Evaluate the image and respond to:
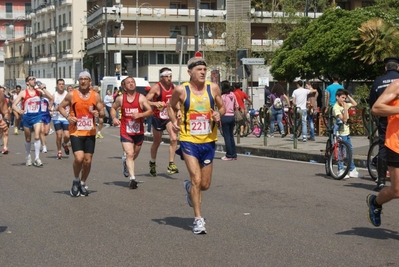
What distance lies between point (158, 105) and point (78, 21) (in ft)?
251

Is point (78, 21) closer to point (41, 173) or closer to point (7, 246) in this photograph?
point (41, 173)

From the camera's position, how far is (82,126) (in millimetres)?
12805

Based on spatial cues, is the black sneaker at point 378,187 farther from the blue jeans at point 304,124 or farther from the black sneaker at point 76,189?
the blue jeans at point 304,124

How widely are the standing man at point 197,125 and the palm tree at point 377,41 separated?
18348 millimetres

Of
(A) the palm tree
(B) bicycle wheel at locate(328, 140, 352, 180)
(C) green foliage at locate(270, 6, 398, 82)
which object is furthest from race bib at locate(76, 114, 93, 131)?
(C) green foliage at locate(270, 6, 398, 82)

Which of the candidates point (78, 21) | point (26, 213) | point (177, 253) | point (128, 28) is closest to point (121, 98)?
point (26, 213)

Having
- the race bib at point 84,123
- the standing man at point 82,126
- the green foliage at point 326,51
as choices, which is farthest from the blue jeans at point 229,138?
the green foliage at point 326,51

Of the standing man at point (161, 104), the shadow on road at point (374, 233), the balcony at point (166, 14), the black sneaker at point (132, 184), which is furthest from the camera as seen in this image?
the balcony at point (166, 14)

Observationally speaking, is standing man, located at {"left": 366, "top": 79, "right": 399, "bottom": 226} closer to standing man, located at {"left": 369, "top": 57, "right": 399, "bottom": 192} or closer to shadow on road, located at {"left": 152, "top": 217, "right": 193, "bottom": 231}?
standing man, located at {"left": 369, "top": 57, "right": 399, "bottom": 192}

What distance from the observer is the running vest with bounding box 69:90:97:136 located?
503 inches

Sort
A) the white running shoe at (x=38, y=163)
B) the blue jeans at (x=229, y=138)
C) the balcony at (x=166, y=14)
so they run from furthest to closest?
Answer: 1. the balcony at (x=166, y=14)
2. the blue jeans at (x=229, y=138)
3. the white running shoe at (x=38, y=163)

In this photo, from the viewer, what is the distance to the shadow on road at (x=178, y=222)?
9703mm

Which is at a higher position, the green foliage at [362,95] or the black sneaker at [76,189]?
the green foliage at [362,95]

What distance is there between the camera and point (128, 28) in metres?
72.4
